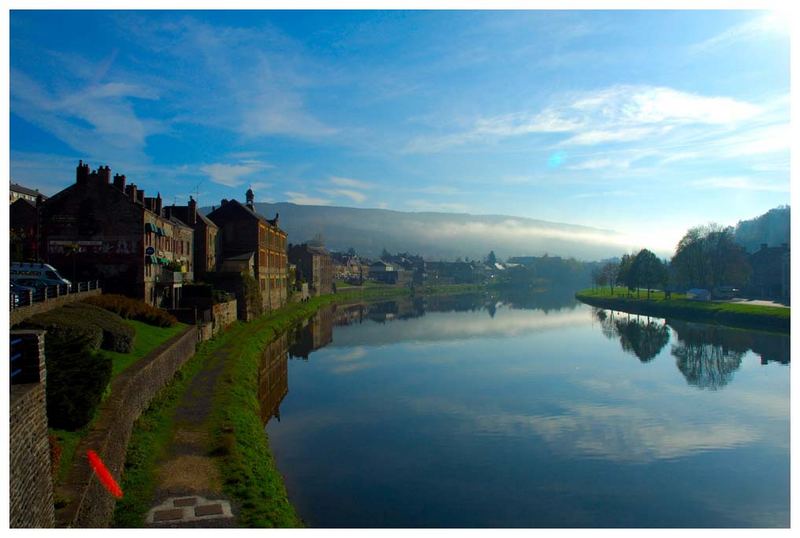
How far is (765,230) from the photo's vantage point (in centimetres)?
13675

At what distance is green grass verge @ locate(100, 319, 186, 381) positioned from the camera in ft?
70.4

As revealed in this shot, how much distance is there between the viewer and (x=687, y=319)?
231 ft

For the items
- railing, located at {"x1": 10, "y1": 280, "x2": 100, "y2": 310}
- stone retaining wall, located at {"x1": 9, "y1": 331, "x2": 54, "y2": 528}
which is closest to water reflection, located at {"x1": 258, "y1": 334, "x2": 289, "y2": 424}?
railing, located at {"x1": 10, "y1": 280, "x2": 100, "y2": 310}

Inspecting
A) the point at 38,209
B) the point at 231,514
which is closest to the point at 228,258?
the point at 38,209

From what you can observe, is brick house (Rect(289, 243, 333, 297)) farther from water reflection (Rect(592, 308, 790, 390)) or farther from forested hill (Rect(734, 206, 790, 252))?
forested hill (Rect(734, 206, 790, 252))

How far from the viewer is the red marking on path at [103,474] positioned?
12.5 metres

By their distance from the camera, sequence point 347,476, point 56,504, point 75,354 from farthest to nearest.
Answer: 1. point 347,476
2. point 75,354
3. point 56,504

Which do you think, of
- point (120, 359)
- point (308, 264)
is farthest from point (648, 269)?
point (120, 359)

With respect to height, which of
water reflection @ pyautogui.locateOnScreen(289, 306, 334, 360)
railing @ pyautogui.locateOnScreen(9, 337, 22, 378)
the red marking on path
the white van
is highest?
the white van

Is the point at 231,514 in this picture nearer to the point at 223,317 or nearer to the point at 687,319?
the point at 223,317

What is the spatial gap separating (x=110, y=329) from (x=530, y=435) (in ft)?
54.2

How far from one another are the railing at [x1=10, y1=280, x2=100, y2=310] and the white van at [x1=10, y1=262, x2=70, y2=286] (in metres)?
1.11

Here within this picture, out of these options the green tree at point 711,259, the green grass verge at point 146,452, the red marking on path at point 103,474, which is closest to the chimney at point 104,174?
the green grass verge at point 146,452

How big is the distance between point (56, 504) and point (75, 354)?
4.98 m
